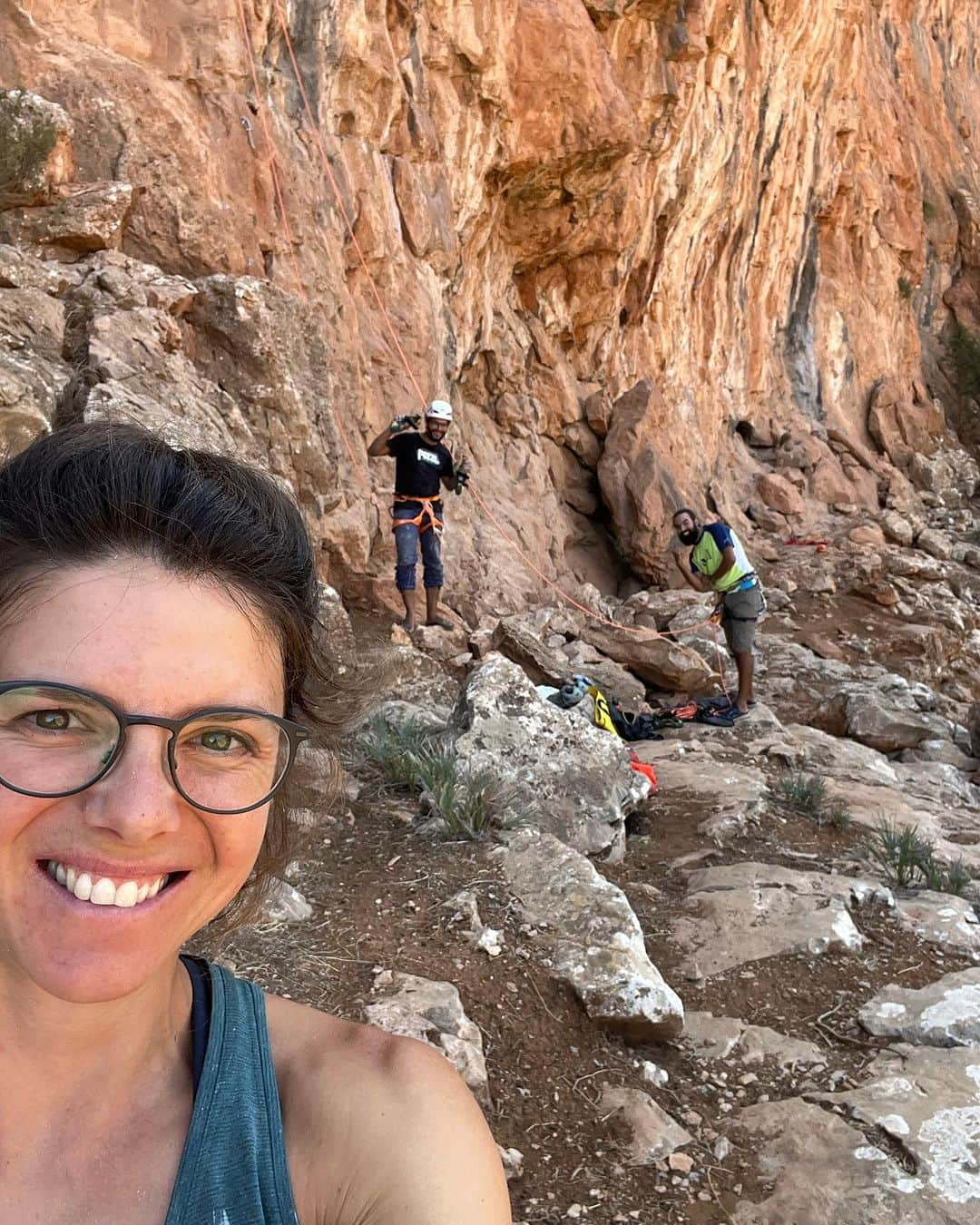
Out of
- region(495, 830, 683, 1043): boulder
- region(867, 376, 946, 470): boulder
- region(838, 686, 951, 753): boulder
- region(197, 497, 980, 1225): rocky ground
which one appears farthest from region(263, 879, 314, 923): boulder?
region(867, 376, 946, 470): boulder

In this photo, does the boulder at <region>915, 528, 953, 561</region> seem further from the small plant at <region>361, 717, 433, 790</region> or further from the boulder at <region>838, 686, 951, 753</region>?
the small plant at <region>361, 717, 433, 790</region>

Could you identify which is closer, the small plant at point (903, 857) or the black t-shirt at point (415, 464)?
the small plant at point (903, 857)

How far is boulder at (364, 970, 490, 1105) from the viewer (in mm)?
2434

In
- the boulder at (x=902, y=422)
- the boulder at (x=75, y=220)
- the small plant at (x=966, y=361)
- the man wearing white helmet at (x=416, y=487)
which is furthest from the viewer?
the small plant at (x=966, y=361)

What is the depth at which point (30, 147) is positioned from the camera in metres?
5.52

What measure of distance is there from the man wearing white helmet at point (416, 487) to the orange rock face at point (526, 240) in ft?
1.25

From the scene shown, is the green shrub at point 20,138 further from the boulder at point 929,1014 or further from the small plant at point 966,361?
the small plant at point 966,361

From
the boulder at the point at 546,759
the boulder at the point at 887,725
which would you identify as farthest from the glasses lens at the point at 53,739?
the boulder at the point at 887,725

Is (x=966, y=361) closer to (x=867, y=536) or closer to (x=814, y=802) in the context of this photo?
(x=867, y=536)

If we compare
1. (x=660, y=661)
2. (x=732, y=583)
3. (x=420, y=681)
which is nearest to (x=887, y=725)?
(x=732, y=583)

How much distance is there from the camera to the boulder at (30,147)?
5375 millimetres

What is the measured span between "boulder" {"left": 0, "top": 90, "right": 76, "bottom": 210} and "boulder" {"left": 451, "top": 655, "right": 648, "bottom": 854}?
4003 millimetres

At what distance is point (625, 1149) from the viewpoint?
2.38 meters

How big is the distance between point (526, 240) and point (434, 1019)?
11607 millimetres
